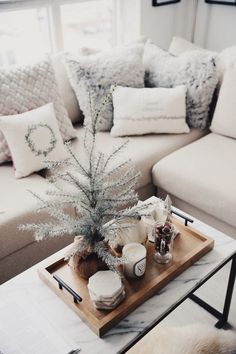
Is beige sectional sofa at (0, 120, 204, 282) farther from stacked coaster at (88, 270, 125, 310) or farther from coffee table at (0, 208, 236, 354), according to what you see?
stacked coaster at (88, 270, 125, 310)

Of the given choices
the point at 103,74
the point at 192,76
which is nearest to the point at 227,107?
the point at 192,76

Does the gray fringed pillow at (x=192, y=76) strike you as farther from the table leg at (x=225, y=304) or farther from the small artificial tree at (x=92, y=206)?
the small artificial tree at (x=92, y=206)

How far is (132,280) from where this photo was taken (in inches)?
45.5

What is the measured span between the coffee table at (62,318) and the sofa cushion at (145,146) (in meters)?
0.75

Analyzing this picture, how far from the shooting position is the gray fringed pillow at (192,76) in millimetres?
2045

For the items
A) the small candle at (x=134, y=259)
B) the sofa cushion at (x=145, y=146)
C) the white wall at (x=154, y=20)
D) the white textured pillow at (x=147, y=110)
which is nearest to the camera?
the small candle at (x=134, y=259)

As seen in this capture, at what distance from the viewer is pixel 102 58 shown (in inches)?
83.2

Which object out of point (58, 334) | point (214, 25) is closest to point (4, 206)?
point (58, 334)

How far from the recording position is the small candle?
3.67ft

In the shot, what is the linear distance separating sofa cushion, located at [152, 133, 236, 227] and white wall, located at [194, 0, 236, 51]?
Answer: 1.24m

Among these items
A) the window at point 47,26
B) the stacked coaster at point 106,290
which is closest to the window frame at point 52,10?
the window at point 47,26

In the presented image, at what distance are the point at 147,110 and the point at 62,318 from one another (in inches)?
50.4

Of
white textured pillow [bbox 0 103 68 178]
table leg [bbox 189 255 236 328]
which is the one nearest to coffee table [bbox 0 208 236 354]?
table leg [bbox 189 255 236 328]

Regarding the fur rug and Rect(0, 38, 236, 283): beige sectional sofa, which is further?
Rect(0, 38, 236, 283): beige sectional sofa
